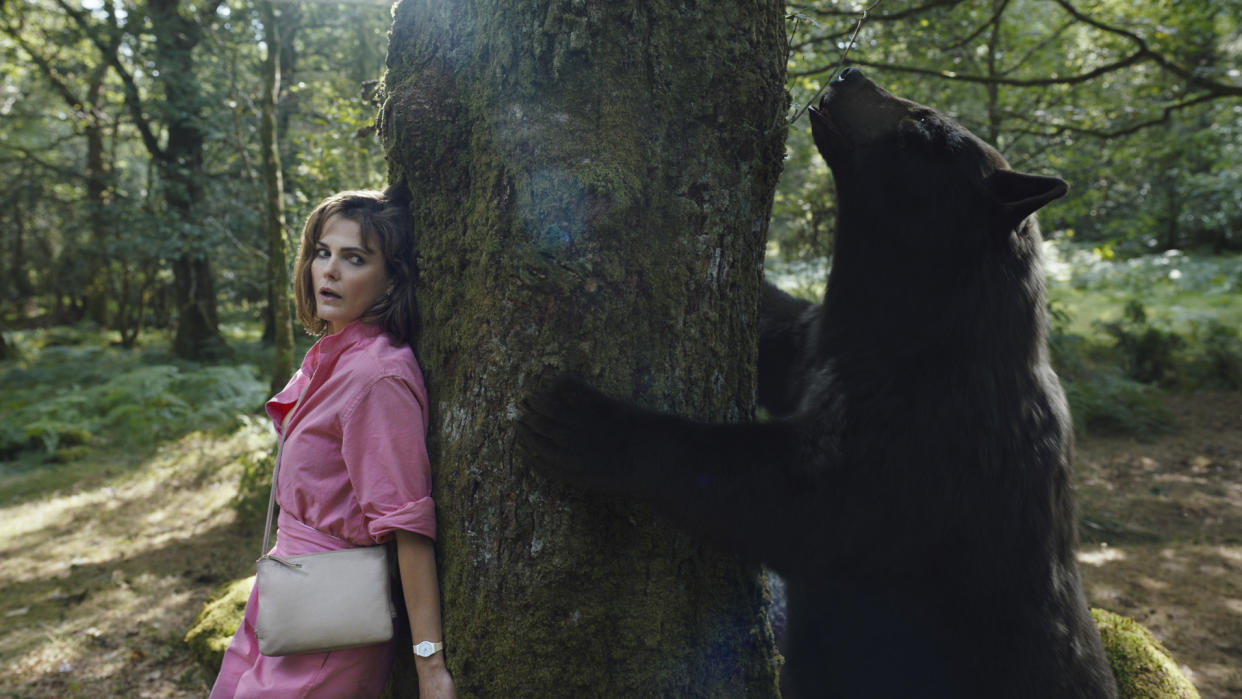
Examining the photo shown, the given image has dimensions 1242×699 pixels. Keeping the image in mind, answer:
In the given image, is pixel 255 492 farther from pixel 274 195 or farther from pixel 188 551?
pixel 274 195

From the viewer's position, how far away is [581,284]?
174 cm

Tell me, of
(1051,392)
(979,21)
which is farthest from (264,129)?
(979,21)

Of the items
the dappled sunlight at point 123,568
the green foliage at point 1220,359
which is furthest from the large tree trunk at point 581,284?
the green foliage at point 1220,359

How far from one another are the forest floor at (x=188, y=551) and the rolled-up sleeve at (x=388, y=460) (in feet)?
11.0

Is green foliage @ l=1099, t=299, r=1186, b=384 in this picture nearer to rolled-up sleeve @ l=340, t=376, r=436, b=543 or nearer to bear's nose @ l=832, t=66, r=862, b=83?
bear's nose @ l=832, t=66, r=862, b=83

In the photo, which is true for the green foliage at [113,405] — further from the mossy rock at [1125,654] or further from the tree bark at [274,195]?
the mossy rock at [1125,654]

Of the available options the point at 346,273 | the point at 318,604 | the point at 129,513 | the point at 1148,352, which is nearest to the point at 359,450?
the point at 318,604

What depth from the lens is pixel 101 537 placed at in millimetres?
6637

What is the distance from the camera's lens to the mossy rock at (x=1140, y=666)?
3.01 m

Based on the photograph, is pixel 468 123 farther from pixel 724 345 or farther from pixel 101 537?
pixel 101 537

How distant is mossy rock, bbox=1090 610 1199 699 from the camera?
9.87 ft

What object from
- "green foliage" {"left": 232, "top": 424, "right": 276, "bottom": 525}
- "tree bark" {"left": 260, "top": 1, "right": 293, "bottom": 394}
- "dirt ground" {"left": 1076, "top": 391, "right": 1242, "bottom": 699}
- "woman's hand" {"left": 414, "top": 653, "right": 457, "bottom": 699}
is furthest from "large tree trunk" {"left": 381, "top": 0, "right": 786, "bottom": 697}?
"tree bark" {"left": 260, "top": 1, "right": 293, "bottom": 394}

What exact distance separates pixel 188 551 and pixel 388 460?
5685 mm

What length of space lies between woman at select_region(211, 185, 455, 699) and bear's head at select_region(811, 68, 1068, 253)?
158 cm
